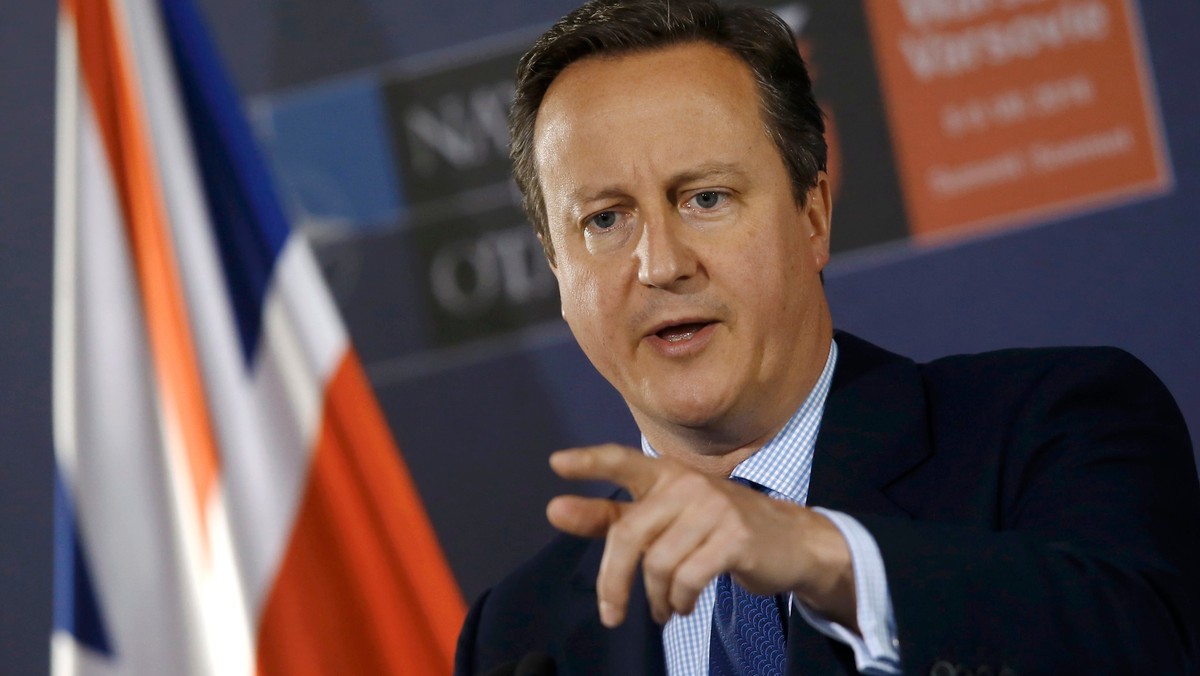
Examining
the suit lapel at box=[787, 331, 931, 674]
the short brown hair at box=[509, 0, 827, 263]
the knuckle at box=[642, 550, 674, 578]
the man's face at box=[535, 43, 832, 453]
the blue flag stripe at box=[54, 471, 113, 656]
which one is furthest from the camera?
the blue flag stripe at box=[54, 471, 113, 656]

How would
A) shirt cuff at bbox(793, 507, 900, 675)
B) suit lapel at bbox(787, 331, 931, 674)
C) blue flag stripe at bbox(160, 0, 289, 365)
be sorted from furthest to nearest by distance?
blue flag stripe at bbox(160, 0, 289, 365) → suit lapel at bbox(787, 331, 931, 674) → shirt cuff at bbox(793, 507, 900, 675)

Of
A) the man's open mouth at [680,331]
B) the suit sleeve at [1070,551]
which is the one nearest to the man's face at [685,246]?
the man's open mouth at [680,331]

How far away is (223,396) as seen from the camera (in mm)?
2676

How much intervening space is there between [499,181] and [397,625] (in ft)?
3.24

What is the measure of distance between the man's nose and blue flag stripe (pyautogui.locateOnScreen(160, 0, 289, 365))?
1395mm

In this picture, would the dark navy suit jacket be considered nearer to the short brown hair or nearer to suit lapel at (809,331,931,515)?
suit lapel at (809,331,931,515)

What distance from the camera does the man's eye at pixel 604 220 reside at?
160 cm

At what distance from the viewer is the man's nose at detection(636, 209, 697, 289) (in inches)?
59.4

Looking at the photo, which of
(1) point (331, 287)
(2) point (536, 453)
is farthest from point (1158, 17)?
(1) point (331, 287)

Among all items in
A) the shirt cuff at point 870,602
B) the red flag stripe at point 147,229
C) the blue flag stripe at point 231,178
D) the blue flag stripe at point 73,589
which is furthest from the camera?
the blue flag stripe at point 231,178

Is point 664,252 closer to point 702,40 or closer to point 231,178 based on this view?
point 702,40

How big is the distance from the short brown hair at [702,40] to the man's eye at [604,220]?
0.53 feet

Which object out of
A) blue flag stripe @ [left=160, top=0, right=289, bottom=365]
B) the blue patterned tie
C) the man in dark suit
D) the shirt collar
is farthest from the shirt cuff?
blue flag stripe @ [left=160, top=0, right=289, bottom=365]

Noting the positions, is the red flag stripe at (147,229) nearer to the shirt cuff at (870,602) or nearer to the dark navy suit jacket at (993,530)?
the dark navy suit jacket at (993,530)
